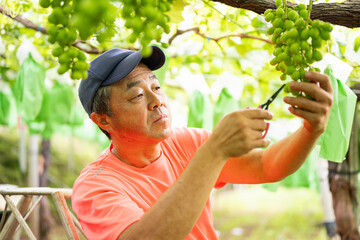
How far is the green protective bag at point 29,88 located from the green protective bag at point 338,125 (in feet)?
6.67

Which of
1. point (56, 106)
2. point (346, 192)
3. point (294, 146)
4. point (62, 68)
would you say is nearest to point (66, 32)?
point (62, 68)

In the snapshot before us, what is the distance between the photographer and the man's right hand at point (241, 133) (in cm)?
108

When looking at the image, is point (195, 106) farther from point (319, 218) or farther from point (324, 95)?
point (319, 218)

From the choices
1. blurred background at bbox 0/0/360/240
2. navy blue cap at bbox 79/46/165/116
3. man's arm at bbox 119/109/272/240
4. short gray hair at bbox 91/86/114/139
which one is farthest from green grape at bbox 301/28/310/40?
short gray hair at bbox 91/86/114/139

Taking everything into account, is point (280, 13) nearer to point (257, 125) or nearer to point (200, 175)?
point (257, 125)

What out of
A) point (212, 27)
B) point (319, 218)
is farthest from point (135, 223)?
point (319, 218)

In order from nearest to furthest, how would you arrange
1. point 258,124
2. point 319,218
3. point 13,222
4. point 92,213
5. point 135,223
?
point 258,124
point 135,223
point 92,213
point 13,222
point 319,218

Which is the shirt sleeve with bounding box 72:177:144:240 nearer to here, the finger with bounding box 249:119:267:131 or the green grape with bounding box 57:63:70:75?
the finger with bounding box 249:119:267:131

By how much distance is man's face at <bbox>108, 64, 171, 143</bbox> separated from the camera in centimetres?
157

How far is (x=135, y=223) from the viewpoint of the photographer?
126cm

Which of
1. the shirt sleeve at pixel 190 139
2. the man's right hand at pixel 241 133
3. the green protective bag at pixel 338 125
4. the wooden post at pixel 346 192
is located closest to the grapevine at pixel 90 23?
the man's right hand at pixel 241 133

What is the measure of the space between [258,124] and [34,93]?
232 centimetres

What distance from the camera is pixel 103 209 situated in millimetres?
1390

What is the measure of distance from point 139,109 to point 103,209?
0.39 m
